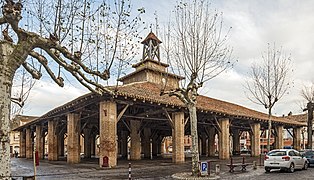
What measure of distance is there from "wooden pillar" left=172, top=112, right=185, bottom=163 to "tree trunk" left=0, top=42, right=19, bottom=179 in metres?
18.3

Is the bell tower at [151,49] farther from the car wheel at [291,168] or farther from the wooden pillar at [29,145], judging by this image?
the car wheel at [291,168]

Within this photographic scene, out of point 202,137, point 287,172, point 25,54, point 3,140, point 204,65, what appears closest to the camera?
point 3,140

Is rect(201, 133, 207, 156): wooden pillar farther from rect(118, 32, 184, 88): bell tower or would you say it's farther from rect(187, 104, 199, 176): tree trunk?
rect(187, 104, 199, 176): tree trunk

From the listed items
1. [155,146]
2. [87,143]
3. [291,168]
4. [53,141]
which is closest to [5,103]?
[291,168]

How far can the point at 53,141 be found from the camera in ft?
97.1

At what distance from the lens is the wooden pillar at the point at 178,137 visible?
24812 mm

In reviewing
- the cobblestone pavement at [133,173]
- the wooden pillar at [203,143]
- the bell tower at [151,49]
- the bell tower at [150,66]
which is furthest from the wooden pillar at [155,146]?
the cobblestone pavement at [133,173]

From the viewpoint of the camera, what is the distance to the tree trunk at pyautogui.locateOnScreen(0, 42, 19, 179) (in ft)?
23.3

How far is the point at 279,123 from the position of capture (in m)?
38.8

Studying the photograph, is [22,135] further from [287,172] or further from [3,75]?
[3,75]

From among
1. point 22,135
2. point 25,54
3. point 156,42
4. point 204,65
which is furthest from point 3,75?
point 22,135

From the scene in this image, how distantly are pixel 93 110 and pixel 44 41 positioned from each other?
17.5m

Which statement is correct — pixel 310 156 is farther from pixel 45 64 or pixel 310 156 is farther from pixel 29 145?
pixel 29 145

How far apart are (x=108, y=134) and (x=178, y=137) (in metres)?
6.88
